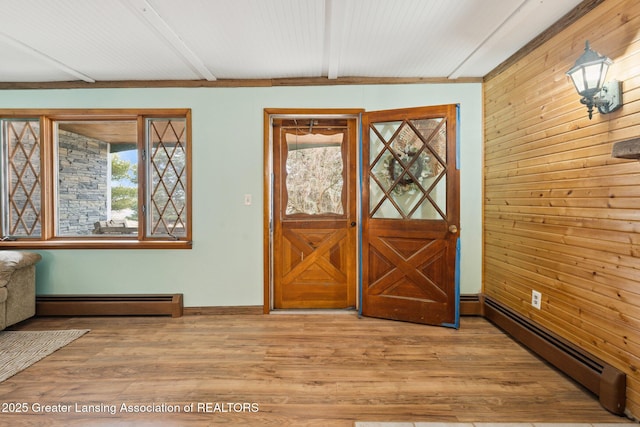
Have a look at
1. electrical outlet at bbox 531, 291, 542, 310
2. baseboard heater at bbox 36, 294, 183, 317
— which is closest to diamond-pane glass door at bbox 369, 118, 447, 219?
electrical outlet at bbox 531, 291, 542, 310

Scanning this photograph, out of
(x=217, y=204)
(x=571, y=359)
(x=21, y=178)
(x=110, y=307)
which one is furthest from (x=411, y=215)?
(x=21, y=178)

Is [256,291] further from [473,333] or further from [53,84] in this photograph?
[53,84]

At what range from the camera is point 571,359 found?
202cm

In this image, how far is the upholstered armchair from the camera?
2703 mm

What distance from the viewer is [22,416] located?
1698mm

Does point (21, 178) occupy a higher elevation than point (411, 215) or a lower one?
higher

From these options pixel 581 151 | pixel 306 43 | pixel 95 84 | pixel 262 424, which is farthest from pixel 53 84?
pixel 581 151

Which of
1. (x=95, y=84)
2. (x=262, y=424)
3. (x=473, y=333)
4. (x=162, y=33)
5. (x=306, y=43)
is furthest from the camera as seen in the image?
(x=95, y=84)

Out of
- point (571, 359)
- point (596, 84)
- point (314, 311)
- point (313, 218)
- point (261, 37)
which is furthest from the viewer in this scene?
point (313, 218)

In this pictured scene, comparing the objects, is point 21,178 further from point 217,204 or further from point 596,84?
point 596,84

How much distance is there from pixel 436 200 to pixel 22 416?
333 centimetres

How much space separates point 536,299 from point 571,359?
0.48 meters

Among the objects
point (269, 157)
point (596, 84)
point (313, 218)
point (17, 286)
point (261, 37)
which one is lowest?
point (17, 286)

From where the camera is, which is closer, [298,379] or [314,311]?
[298,379]
